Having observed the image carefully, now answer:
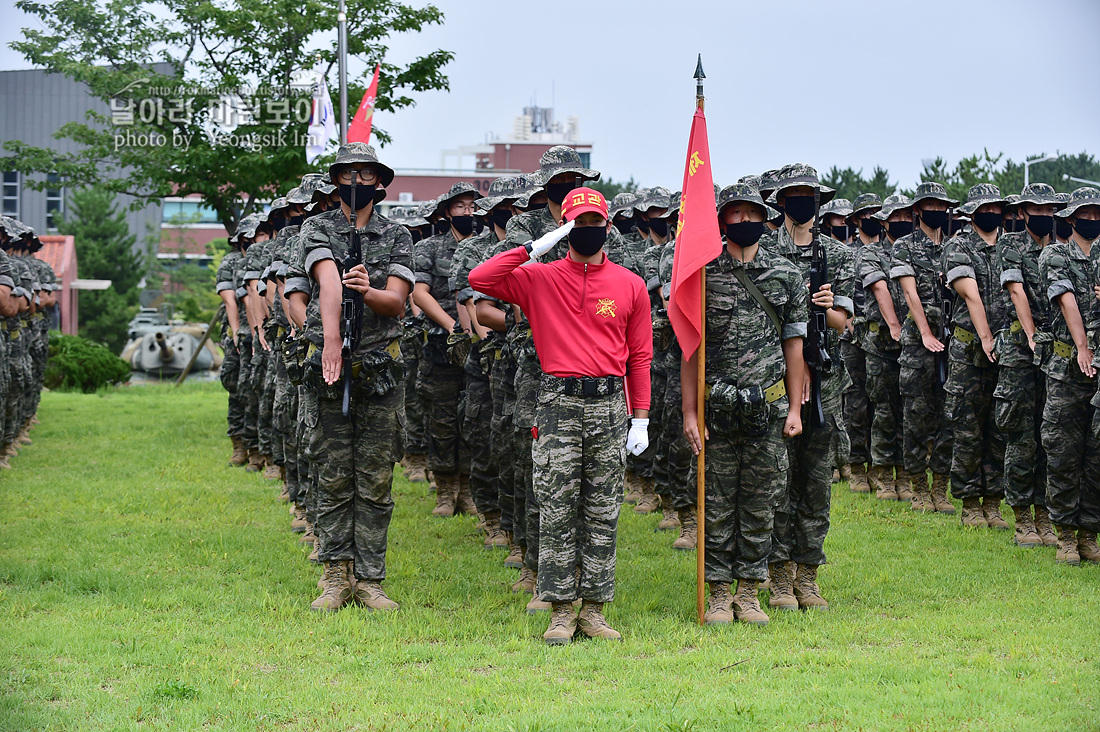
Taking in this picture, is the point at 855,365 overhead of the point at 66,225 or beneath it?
beneath

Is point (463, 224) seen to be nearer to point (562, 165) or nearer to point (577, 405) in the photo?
point (562, 165)

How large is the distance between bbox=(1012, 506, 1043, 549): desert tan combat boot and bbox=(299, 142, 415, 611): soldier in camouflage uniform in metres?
5.33

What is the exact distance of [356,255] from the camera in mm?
7543

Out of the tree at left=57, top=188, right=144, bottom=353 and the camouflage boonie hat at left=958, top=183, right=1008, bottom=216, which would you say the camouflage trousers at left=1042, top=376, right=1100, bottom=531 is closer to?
the camouflage boonie hat at left=958, top=183, right=1008, bottom=216

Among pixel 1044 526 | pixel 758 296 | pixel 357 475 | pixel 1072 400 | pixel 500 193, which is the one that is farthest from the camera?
pixel 500 193

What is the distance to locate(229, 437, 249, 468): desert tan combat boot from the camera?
1501cm

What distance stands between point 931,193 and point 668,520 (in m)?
4.12

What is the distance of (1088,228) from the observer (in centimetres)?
909

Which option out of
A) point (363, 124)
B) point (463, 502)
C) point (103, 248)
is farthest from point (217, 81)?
point (103, 248)

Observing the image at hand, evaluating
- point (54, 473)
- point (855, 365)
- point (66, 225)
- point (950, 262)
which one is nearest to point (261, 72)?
point (54, 473)

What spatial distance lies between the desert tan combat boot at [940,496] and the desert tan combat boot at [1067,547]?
197 cm

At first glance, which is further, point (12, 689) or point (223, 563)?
point (223, 563)

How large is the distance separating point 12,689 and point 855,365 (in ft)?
31.0

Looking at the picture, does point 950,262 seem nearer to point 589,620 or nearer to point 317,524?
point 589,620
